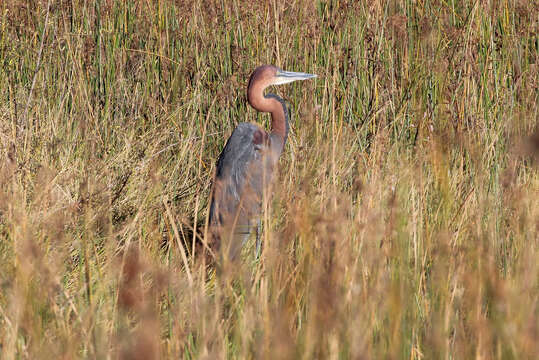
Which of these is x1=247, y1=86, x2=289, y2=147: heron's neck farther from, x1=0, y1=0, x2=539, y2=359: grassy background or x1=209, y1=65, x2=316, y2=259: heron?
x1=0, y1=0, x2=539, y2=359: grassy background

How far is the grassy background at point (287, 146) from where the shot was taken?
1916 millimetres

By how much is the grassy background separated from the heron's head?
12 cm

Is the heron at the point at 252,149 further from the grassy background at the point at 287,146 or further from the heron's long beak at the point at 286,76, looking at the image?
the grassy background at the point at 287,146

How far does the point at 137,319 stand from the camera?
7.13 ft

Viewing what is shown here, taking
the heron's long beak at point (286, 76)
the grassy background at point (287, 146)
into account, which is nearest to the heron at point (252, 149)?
the heron's long beak at point (286, 76)

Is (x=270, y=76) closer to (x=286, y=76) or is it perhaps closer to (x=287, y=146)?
(x=286, y=76)

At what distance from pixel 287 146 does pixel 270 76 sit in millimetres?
428

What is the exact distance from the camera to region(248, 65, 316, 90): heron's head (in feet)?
11.1

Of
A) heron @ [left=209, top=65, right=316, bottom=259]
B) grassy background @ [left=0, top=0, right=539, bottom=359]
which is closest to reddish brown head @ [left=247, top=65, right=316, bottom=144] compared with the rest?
heron @ [left=209, top=65, right=316, bottom=259]

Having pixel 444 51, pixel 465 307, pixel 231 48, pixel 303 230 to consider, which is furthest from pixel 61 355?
pixel 444 51

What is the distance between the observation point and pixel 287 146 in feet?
12.0

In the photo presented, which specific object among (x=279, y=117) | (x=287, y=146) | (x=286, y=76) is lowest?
(x=287, y=146)

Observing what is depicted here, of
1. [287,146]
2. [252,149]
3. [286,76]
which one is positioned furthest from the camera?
[287,146]

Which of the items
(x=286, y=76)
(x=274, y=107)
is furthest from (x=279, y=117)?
(x=286, y=76)
